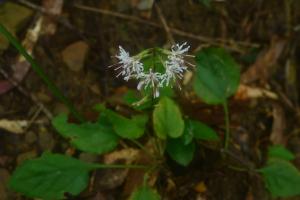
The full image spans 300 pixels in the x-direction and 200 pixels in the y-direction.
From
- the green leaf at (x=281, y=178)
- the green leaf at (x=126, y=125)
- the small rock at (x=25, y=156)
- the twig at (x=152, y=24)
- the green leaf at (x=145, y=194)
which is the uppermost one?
the twig at (x=152, y=24)

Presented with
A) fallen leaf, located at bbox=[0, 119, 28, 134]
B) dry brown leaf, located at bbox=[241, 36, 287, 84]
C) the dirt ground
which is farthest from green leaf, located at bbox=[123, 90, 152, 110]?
dry brown leaf, located at bbox=[241, 36, 287, 84]

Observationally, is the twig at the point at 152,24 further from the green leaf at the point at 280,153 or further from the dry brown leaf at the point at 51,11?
the green leaf at the point at 280,153

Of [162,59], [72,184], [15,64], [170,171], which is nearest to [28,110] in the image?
[15,64]

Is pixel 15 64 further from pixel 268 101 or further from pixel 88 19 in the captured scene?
pixel 268 101

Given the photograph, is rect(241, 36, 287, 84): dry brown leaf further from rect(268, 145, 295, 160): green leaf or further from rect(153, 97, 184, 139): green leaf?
rect(153, 97, 184, 139): green leaf

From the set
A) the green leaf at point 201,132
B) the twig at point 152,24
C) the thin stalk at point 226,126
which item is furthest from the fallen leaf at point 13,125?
the thin stalk at point 226,126

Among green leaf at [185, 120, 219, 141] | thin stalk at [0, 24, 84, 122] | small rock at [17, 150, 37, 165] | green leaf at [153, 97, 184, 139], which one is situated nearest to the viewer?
thin stalk at [0, 24, 84, 122]
